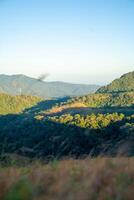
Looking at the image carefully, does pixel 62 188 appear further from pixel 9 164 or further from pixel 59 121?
pixel 59 121

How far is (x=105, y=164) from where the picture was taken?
597 cm

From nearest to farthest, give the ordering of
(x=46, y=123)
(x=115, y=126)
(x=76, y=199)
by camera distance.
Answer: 1. (x=76, y=199)
2. (x=115, y=126)
3. (x=46, y=123)

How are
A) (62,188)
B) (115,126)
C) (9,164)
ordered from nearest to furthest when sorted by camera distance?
(62,188)
(9,164)
(115,126)

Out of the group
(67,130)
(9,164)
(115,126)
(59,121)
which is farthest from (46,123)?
(9,164)

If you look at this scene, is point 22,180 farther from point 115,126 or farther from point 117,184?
point 115,126

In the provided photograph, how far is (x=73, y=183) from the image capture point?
4.51m

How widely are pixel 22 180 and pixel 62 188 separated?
627 mm

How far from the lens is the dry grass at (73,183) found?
4098 mm

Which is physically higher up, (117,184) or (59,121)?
(117,184)

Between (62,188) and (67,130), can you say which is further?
(67,130)

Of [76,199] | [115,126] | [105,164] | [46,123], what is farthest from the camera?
[46,123]

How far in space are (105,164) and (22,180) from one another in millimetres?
1788

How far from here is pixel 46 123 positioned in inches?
5605

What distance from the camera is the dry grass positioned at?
4098 mm
